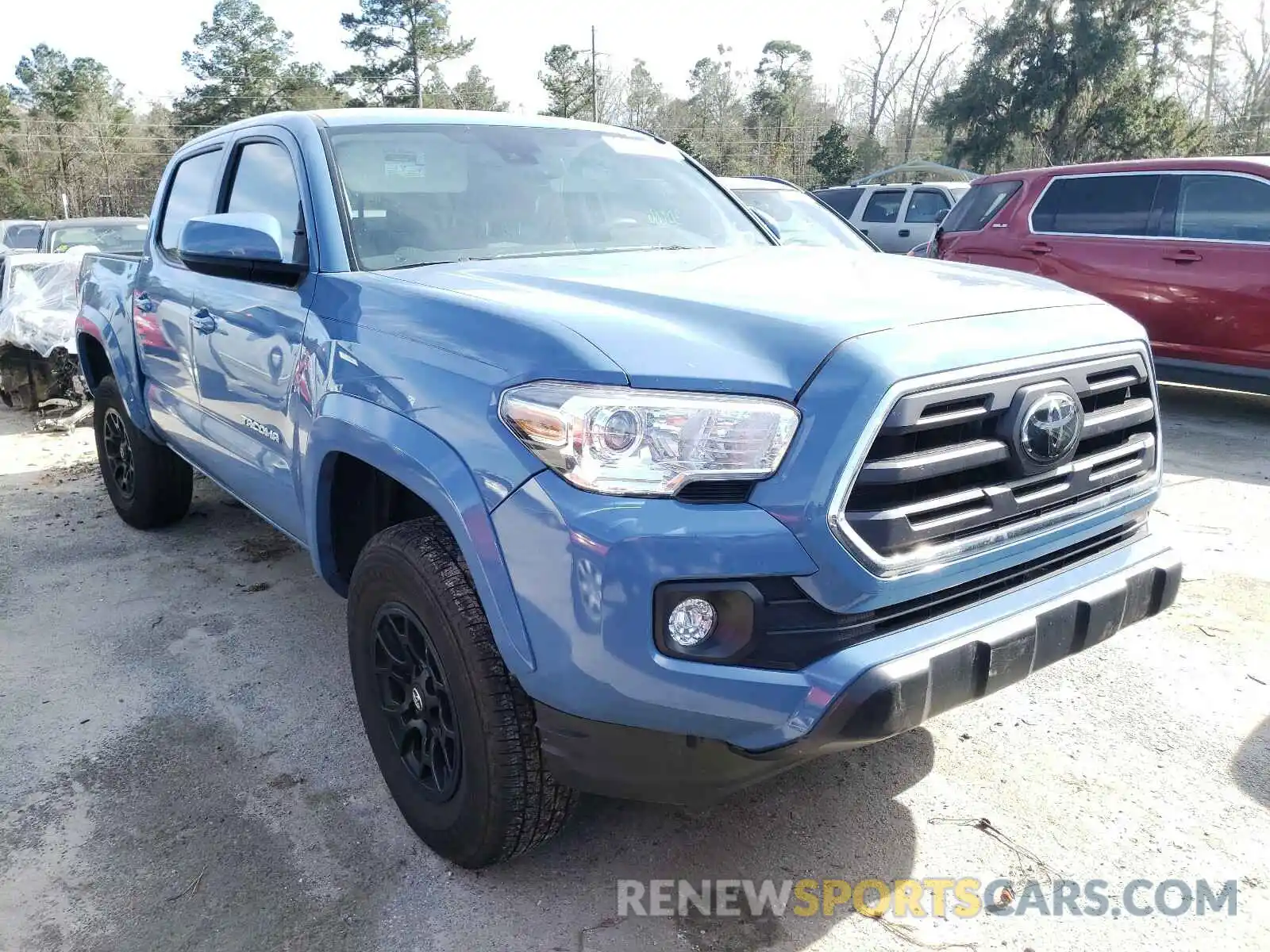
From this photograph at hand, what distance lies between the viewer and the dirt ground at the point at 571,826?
2.28 m

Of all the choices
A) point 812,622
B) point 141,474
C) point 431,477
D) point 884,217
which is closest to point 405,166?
point 431,477

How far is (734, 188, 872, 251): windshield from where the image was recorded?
6.52m

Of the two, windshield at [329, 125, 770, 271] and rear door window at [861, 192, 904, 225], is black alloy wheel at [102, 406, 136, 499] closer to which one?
windshield at [329, 125, 770, 271]

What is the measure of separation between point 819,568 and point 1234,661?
2.42m

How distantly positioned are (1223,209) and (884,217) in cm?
930

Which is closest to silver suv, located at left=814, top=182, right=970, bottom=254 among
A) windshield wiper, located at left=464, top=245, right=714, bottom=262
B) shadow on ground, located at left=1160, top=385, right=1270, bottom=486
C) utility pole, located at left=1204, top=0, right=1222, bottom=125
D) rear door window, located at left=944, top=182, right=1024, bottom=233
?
rear door window, located at left=944, top=182, right=1024, bottom=233

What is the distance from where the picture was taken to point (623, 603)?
1.84m

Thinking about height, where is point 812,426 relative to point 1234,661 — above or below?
above

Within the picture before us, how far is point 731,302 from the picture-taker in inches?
87.6

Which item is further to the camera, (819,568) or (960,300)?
(960,300)

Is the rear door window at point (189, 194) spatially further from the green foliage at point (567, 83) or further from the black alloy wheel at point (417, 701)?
the green foliage at point (567, 83)

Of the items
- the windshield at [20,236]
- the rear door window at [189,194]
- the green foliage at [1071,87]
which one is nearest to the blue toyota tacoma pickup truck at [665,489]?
the rear door window at [189,194]

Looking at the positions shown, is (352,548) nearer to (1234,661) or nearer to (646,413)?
(646,413)

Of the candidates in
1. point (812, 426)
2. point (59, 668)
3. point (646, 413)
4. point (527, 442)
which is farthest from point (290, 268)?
point (59, 668)
